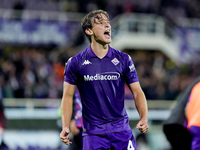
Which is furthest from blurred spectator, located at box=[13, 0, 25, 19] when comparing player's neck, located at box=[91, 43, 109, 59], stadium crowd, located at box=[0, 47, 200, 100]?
player's neck, located at box=[91, 43, 109, 59]


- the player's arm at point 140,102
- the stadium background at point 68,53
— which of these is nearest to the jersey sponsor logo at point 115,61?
the player's arm at point 140,102

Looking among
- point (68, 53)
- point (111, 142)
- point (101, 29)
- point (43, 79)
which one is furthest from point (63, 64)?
point (111, 142)

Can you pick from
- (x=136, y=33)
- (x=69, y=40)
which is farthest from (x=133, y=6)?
(x=69, y=40)

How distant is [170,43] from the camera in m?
24.5

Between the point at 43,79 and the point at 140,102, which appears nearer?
the point at 140,102

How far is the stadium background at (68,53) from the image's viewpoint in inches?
468

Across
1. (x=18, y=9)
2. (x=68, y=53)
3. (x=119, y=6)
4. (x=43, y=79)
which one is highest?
(x=18, y=9)

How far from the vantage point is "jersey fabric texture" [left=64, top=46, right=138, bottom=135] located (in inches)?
188

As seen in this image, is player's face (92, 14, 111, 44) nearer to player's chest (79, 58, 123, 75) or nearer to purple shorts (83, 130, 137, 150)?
player's chest (79, 58, 123, 75)

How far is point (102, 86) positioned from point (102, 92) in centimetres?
6

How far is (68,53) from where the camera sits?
1759 cm

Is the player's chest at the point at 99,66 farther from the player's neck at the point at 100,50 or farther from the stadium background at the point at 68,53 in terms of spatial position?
the stadium background at the point at 68,53

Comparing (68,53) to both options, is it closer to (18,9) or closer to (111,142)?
(18,9)

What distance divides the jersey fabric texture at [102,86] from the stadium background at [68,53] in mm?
6770
